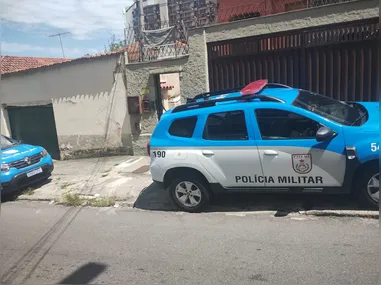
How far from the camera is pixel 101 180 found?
7.77 meters

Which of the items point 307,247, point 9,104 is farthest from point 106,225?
point 9,104

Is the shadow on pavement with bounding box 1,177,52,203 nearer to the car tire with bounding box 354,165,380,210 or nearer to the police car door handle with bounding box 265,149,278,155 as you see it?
the police car door handle with bounding box 265,149,278,155

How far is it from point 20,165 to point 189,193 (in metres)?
4.21

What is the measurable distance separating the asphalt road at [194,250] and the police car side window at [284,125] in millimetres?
Answer: 1137

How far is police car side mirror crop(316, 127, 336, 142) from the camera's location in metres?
4.15

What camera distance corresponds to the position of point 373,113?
460cm

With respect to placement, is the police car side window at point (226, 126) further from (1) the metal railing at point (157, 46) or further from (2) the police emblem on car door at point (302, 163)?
(1) the metal railing at point (157, 46)

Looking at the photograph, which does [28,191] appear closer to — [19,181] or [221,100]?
[19,181]

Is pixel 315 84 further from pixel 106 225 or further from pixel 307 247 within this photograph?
pixel 106 225

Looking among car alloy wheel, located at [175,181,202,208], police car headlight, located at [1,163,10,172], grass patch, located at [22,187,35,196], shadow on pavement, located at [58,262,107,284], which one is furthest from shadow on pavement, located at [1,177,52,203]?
shadow on pavement, located at [58,262,107,284]

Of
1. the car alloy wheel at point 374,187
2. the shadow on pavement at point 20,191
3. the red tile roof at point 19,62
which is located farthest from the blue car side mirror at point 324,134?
the red tile roof at point 19,62

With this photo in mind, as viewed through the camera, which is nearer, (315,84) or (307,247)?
(307,247)

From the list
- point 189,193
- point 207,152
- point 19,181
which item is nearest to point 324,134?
point 207,152

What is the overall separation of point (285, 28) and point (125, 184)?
503cm
